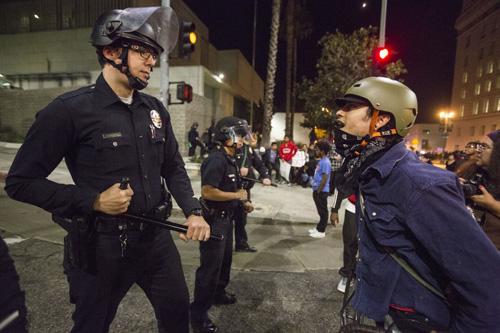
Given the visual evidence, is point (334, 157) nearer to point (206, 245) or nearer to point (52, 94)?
point (206, 245)

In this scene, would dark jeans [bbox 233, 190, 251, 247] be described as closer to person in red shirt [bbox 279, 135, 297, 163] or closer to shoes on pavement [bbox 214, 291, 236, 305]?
shoes on pavement [bbox 214, 291, 236, 305]

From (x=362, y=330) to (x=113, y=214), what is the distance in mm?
1583

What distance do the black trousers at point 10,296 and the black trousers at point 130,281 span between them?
0.46m

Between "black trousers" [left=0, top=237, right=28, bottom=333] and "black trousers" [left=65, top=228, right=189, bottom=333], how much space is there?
0.46 meters

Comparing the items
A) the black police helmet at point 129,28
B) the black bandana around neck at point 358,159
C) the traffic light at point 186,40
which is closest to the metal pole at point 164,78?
the traffic light at point 186,40

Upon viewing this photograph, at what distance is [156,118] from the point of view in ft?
6.95

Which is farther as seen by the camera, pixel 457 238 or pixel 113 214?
pixel 113 214

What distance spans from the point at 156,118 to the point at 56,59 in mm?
Result: 24663

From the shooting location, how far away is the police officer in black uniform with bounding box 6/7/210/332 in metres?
1.66

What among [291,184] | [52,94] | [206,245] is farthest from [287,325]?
[52,94]

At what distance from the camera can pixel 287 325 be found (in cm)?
317

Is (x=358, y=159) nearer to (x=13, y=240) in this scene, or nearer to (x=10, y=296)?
(x=10, y=296)

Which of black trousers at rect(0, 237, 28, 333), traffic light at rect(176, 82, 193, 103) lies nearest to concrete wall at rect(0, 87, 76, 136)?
traffic light at rect(176, 82, 193, 103)

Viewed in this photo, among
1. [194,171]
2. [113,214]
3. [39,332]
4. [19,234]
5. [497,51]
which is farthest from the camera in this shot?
[497,51]
